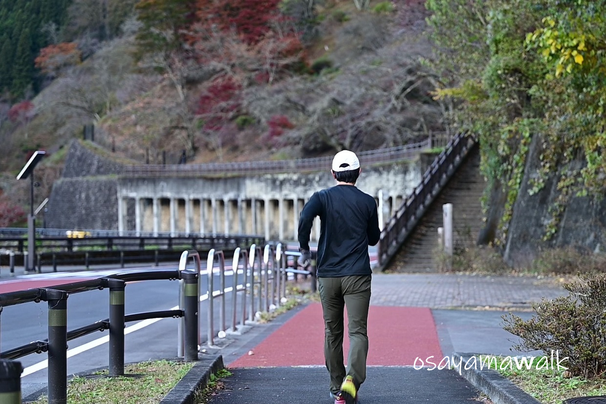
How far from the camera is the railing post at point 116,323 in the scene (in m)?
8.87

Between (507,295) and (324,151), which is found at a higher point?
(324,151)

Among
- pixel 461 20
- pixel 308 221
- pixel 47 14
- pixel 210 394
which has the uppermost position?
pixel 47 14

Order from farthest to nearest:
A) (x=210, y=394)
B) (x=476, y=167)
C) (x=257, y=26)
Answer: (x=257, y=26)
(x=476, y=167)
(x=210, y=394)

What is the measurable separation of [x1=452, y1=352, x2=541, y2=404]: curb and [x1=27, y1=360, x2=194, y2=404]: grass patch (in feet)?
9.19

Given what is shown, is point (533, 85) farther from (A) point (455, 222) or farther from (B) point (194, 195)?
(B) point (194, 195)

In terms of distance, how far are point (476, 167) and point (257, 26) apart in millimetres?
53515

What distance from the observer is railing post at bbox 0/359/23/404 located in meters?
4.46

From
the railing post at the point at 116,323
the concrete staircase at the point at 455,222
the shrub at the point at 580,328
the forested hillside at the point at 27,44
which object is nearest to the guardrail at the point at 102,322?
the railing post at the point at 116,323

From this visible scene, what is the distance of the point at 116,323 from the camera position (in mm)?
8914

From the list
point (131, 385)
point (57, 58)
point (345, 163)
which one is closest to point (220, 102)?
point (57, 58)

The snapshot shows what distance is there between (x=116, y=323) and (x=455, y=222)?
3116 centimetres

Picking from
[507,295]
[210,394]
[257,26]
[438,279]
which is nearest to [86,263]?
[438,279]

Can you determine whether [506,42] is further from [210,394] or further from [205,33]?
[205,33]

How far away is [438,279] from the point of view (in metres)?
26.0
